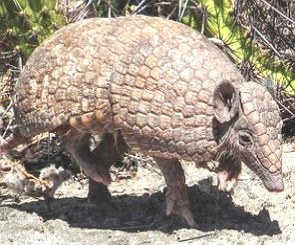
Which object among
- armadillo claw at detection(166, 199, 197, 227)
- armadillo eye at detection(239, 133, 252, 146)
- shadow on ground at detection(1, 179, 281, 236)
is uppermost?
armadillo eye at detection(239, 133, 252, 146)

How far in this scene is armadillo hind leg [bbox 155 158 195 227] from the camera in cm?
488

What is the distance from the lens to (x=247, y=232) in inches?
194

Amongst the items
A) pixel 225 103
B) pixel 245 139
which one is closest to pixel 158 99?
pixel 225 103

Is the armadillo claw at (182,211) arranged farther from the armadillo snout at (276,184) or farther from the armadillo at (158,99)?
the armadillo snout at (276,184)

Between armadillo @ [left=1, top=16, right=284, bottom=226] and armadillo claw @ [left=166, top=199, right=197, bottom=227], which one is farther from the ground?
armadillo @ [left=1, top=16, right=284, bottom=226]

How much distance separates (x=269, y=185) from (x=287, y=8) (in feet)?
8.78

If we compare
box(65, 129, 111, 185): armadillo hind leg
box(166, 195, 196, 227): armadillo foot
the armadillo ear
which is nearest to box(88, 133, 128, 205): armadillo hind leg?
box(65, 129, 111, 185): armadillo hind leg

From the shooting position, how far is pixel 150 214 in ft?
17.6

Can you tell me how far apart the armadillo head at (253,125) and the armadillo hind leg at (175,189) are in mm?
454

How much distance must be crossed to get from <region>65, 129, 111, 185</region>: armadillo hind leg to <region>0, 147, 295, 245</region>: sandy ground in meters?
0.34

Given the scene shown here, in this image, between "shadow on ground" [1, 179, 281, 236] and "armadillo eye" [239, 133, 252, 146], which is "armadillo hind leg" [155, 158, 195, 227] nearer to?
"shadow on ground" [1, 179, 281, 236]

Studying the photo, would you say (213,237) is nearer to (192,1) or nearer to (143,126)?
(143,126)

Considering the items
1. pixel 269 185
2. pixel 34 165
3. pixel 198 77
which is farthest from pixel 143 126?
pixel 34 165

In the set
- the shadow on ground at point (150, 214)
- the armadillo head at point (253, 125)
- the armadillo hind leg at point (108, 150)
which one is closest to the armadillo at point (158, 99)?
the armadillo head at point (253, 125)
